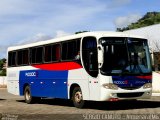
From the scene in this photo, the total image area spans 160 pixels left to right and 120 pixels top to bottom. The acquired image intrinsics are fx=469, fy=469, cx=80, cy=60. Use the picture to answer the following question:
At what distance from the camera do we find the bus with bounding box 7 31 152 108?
18.3 metres

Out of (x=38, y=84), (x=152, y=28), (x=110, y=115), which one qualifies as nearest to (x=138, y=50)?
(x=110, y=115)

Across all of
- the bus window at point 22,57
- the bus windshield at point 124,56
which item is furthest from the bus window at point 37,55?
the bus windshield at point 124,56

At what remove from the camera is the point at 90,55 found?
18969 mm

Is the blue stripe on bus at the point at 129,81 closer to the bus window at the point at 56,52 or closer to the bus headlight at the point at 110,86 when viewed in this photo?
the bus headlight at the point at 110,86

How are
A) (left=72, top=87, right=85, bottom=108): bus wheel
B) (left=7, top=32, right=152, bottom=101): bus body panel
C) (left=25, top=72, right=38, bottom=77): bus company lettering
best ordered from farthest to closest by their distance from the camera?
(left=25, top=72, right=38, bottom=77): bus company lettering < (left=72, top=87, right=85, bottom=108): bus wheel < (left=7, top=32, right=152, bottom=101): bus body panel

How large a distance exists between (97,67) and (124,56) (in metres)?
1.17

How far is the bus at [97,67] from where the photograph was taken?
18328 millimetres

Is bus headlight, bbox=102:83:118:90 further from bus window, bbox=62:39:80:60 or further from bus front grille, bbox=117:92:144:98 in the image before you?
bus window, bbox=62:39:80:60

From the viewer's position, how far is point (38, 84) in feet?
79.6

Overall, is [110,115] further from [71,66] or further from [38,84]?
[38,84]

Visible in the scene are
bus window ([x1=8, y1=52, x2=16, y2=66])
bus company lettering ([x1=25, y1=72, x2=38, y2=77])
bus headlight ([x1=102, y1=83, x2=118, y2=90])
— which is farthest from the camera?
bus window ([x1=8, y1=52, x2=16, y2=66])

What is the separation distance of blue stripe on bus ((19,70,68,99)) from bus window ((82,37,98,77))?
1.97 metres

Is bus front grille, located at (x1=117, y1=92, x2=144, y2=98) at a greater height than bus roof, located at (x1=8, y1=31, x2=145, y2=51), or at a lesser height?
lesser

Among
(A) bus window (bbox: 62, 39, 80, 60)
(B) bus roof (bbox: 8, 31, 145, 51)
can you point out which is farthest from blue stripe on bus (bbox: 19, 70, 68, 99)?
(B) bus roof (bbox: 8, 31, 145, 51)
